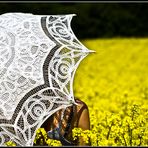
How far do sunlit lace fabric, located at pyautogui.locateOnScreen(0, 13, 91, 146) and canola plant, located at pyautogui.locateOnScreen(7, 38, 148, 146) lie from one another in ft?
0.49

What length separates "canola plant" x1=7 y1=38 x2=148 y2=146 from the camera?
528 centimetres

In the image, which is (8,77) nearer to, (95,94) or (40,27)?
(40,27)

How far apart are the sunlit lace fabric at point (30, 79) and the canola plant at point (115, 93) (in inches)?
5.9

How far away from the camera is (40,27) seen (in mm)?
5344

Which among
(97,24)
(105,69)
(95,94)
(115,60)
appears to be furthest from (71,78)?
(97,24)

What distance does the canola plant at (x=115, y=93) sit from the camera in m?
5.28

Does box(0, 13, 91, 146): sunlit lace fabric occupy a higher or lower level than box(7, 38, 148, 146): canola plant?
higher

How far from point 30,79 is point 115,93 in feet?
19.1

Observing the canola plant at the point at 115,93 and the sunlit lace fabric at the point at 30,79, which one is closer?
the sunlit lace fabric at the point at 30,79

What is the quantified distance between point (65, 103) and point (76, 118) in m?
A: 0.18

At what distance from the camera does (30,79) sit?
5.00 metres

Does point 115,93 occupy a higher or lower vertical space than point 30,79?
lower

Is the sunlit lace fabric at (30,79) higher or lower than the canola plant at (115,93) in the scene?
higher

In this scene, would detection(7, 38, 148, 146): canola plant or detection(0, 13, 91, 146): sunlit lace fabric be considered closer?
detection(0, 13, 91, 146): sunlit lace fabric
